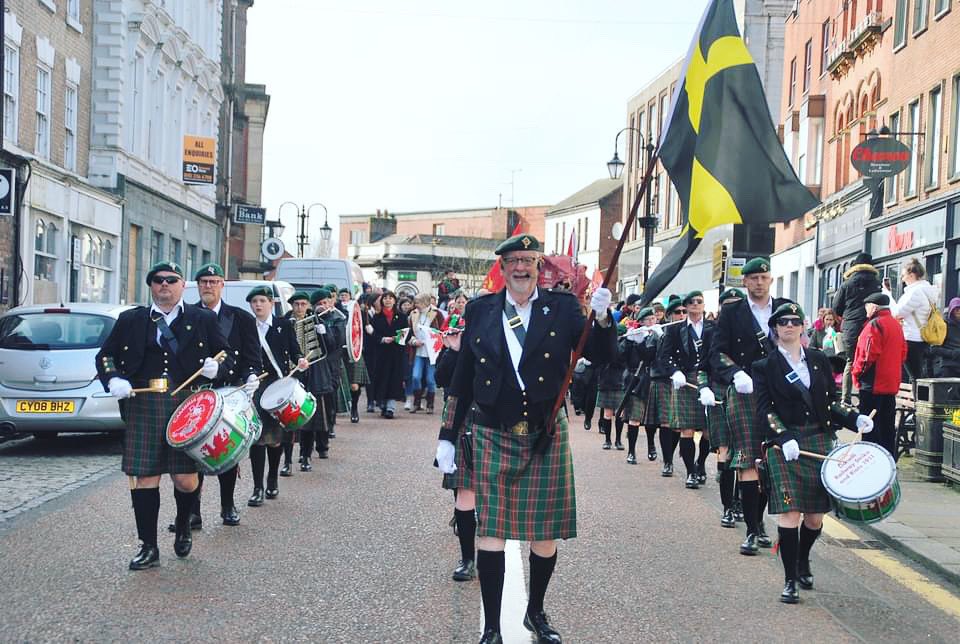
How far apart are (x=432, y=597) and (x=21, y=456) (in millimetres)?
7729

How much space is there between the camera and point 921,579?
7.30 m

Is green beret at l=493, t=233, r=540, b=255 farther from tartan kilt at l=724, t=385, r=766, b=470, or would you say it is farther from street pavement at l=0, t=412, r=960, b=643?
tartan kilt at l=724, t=385, r=766, b=470

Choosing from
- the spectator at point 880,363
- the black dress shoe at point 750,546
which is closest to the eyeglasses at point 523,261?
the black dress shoe at point 750,546

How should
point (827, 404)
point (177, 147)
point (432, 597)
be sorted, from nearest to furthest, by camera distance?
point (432, 597) → point (827, 404) → point (177, 147)

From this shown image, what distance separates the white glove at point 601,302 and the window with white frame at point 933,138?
64.1 ft

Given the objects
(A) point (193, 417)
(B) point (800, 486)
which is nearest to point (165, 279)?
(A) point (193, 417)

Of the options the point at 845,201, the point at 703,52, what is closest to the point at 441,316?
the point at 703,52

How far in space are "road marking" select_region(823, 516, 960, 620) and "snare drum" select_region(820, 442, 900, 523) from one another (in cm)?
65

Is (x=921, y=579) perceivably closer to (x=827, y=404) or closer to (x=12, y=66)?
(x=827, y=404)

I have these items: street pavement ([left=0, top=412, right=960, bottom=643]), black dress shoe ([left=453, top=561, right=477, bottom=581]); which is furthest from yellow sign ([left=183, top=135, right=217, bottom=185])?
black dress shoe ([left=453, top=561, right=477, bottom=581])

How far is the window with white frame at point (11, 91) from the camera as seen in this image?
2291 centimetres

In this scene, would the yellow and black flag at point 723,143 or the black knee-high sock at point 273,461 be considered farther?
the black knee-high sock at point 273,461

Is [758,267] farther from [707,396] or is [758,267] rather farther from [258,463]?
[258,463]

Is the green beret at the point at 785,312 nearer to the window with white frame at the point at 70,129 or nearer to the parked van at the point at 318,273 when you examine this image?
the parked van at the point at 318,273
